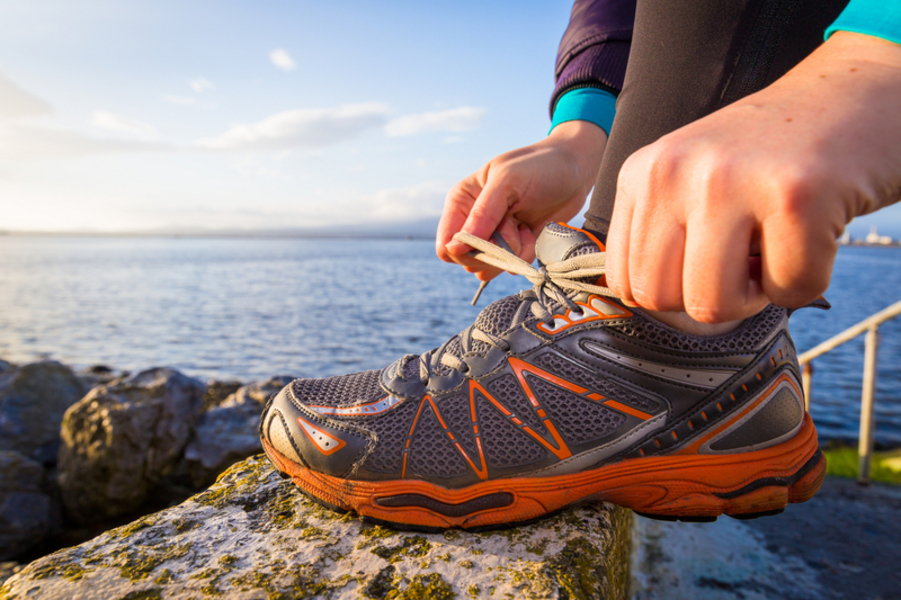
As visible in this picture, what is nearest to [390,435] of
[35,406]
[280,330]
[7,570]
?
[7,570]

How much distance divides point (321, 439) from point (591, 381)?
0.88 meters

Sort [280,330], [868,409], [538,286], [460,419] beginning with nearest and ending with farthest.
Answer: [460,419], [538,286], [868,409], [280,330]

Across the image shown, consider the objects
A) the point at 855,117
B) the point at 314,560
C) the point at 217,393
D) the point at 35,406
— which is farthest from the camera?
the point at 35,406

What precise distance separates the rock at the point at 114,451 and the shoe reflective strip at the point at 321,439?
4594mm

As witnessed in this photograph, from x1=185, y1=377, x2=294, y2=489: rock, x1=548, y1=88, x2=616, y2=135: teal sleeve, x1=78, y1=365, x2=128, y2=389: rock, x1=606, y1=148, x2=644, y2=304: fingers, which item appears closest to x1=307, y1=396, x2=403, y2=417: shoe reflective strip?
x1=606, y1=148, x2=644, y2=304: fingers

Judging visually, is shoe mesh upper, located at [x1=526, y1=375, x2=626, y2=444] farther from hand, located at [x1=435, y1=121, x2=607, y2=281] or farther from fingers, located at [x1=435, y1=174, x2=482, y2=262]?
fingers, located at [x1=435, y1=174, x2=482, y2=262]

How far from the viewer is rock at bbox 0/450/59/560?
4539 millimetres

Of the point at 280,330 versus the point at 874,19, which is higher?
the point at 874,19

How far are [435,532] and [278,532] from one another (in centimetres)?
47

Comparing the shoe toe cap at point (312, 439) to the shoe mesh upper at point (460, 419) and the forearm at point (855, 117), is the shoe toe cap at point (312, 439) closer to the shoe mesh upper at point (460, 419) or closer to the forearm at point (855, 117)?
the shoe mesh upper at point (460, 419)

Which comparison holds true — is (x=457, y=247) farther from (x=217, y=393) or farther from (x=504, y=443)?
(x=217, y=393)

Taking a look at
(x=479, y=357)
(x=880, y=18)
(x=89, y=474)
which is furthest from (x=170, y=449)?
(x=880, y=18)

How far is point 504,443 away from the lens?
144 cm

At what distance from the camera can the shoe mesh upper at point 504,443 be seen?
1.43 metres
